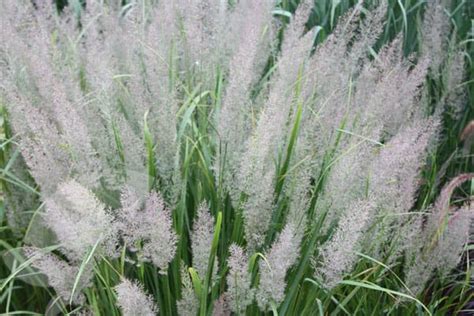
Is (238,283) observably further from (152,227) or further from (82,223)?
(82,223)

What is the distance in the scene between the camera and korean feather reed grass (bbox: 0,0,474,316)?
2.19 meters

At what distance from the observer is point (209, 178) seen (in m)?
2.56

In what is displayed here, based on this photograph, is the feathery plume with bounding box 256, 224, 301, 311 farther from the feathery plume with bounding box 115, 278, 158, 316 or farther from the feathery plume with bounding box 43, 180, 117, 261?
the feathery plume with bounding box 43, 180, 117, 261

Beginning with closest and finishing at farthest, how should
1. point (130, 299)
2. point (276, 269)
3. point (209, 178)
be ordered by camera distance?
point (130, 299)
point (276, 269)
point (209, 178)

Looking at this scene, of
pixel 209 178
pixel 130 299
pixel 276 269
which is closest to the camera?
pixel 130 299

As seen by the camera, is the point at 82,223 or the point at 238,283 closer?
the point at 82,223

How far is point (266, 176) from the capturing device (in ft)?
7.37

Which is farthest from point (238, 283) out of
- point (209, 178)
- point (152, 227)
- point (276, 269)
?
point (209, 178)

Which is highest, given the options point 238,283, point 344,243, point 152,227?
point 152,227

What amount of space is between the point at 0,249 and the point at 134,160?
0.83 meters

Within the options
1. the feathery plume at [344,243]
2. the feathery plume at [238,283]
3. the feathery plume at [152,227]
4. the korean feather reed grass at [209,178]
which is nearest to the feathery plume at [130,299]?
the korean feather reed grass at [209,178]

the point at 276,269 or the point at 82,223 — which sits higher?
the point at 82,223

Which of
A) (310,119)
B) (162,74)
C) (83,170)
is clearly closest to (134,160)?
(83,170)

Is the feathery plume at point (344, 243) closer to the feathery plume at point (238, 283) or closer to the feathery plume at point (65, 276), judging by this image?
the feathery plume at point (238, 283)
